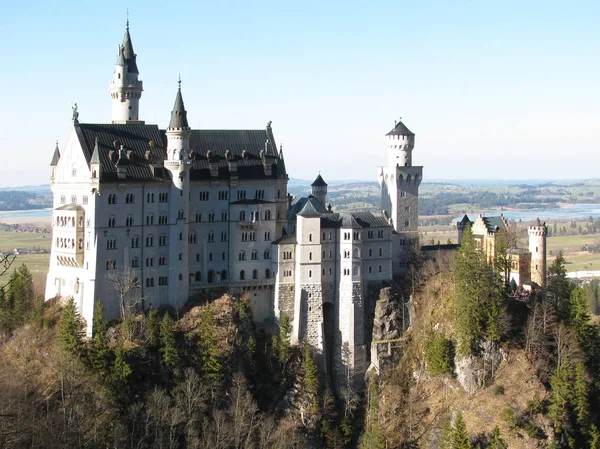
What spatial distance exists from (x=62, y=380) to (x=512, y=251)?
159 ft

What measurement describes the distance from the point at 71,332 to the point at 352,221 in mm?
31070

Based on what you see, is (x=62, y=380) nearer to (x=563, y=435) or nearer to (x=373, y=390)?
(x=373, y=390)

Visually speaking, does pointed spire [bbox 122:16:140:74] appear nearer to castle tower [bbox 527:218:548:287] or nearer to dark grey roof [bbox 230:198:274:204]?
dark grey roof [bbox 230:198:274:204]

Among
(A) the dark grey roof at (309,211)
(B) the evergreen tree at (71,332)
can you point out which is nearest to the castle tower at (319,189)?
(A) the dark grey roof at (309,211)

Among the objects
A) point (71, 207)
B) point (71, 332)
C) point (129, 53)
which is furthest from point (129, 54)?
point (71, 332)

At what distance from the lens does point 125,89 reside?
333 feet

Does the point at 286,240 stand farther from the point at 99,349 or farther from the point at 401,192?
the point at 99,349

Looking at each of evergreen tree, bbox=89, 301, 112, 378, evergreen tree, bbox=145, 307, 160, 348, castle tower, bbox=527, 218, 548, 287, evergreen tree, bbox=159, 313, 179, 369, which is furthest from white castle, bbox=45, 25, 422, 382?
castle tower, bbox=527, 218, 548, 287

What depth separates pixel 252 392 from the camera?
91688 millimetres

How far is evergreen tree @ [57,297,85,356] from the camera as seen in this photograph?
278 ft

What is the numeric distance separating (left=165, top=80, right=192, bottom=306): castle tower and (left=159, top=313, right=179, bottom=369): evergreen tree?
18.2ft

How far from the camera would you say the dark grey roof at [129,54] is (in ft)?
334

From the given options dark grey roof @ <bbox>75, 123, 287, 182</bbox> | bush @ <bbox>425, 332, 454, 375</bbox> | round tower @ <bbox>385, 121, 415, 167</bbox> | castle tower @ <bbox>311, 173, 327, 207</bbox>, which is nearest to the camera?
dark grey roof @ <bbox>75, 123, 287, 182</bbox>

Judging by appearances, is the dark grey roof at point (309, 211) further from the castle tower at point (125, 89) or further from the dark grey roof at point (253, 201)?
the castle tower at point (125, 89)
